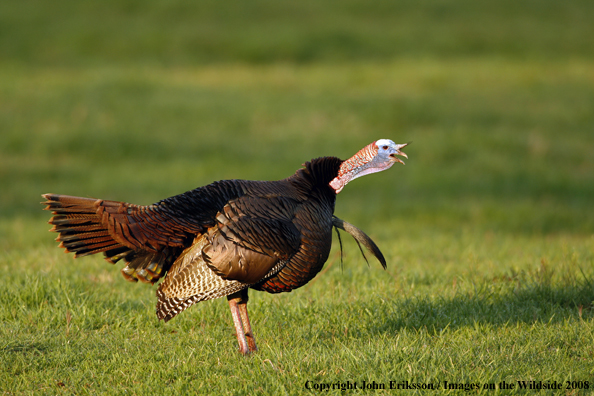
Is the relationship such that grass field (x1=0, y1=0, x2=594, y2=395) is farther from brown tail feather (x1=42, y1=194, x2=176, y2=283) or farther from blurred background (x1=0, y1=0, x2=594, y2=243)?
brown tail feather (x1=42, y1=194, x2=176, y2=283)

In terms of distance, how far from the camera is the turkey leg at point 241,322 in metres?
4.12

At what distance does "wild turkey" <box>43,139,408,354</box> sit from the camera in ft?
12.7

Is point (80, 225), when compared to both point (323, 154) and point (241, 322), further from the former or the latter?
point (323, 154)

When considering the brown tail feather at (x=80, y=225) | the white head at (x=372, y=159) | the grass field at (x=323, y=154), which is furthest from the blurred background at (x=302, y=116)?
the white head at (x=372, y=159)

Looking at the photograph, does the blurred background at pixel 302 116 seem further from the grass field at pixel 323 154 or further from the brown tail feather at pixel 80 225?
the brown tail feather at pixel 80 225

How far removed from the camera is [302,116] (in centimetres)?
1492

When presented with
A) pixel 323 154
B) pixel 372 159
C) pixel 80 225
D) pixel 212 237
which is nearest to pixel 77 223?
pixel 80 225

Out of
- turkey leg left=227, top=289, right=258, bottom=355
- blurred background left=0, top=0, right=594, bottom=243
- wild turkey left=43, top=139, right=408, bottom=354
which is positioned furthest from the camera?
blurred background left=0, top=0, right=594, bottom=243

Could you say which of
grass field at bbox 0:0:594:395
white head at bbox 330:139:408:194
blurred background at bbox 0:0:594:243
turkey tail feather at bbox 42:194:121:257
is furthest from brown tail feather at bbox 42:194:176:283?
blurred background at bbox 0:0:594:243

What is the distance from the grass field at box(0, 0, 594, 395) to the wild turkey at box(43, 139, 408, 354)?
0.48 metres

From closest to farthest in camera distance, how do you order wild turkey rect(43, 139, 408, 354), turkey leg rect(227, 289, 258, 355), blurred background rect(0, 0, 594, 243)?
wild turkey rect(43, 139, 408, 354), turkey leg rect(227, 289, 258, 355), blurred background rect(0, 0, 594, 243)

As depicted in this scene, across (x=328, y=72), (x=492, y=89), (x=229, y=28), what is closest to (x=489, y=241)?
(x=492, y=89)

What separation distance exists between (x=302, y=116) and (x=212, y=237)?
442 inches

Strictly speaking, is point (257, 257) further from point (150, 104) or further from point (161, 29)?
point (161, 29)
